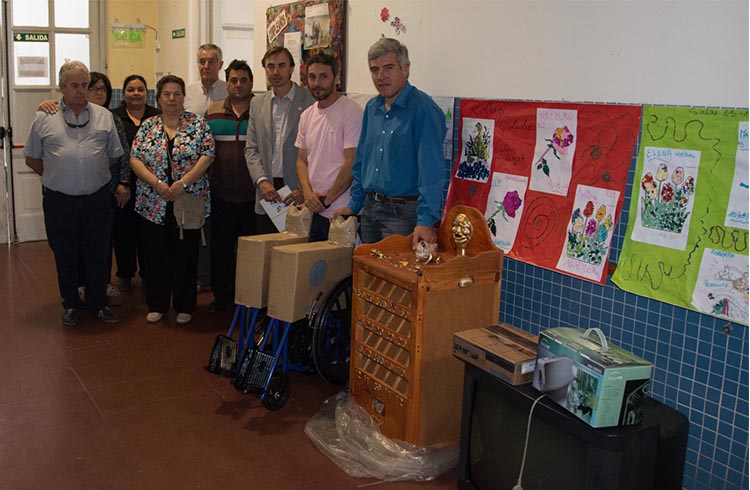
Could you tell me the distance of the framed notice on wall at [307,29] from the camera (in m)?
4.35

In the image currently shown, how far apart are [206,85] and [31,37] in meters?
2.38

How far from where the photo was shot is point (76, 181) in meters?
4.31

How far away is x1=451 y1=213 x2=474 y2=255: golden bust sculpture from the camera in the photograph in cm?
310

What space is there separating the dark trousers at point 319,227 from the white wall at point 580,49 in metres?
0.86

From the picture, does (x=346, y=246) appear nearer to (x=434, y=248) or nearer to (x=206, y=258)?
(x=434, y=248)

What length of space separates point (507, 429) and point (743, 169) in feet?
3.63

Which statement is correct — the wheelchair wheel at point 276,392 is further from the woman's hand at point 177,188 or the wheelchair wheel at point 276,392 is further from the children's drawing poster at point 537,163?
the woman's hand at point 177,188

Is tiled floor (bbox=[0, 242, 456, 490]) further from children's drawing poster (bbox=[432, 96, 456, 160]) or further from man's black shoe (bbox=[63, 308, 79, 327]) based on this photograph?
children's drawing poster (bbox=[432, 96, 456, 160])

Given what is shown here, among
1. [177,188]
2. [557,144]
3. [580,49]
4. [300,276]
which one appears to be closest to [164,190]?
[177,188]

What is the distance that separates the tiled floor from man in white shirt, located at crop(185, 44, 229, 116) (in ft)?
5.10

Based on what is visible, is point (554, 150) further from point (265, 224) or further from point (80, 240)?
point (80, 240)

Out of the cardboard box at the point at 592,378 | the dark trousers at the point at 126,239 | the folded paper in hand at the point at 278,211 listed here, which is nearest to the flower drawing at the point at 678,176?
the cardboard box at the point at 592,378

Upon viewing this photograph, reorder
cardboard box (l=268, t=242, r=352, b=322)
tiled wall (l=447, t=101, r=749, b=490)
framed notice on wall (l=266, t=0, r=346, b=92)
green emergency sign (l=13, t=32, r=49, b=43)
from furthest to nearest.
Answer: green emergency sign (l=13, t=32, r=49, b=43) → framed notice on wall (l=266, t=0, r=346, b=92) → cardboard box (l=268, t=242, r=352, b=322) → tiled wall (l=447, t=101, r=749, b=490)

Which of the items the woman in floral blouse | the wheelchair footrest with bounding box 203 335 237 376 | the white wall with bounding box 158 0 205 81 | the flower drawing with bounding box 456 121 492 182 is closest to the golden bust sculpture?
the flower drawing with bounding box 456 121 492 182
